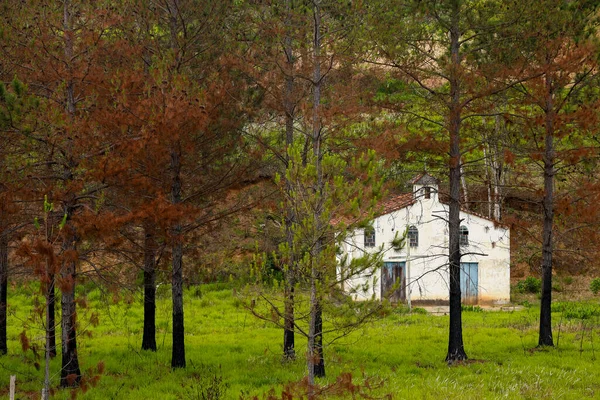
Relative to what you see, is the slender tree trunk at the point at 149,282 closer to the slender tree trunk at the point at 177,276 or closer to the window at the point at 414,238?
the slender tree trunk at the point at 177,276

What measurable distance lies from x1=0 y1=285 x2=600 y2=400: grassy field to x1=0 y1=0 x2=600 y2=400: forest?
0.35ft

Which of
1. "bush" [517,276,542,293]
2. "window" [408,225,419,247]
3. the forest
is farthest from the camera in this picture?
"bush" [517,276,542,293]

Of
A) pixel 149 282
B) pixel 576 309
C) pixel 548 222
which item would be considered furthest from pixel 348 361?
pixel 576 309

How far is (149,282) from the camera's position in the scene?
1828 cm

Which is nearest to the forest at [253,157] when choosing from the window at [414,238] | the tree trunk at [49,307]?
the tree trunk at [49,307]

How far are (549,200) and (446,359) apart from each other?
563 cm

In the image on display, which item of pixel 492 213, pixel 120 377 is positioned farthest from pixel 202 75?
pixel 492 213

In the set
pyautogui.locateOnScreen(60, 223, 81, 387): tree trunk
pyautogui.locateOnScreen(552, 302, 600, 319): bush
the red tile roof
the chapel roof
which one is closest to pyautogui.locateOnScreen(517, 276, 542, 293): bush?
pyautogui.locateOnScreen(552, 302, 600, 319): bush

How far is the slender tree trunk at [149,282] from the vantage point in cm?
1658

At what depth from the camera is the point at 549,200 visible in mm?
19781

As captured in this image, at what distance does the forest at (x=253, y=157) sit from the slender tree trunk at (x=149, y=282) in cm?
8

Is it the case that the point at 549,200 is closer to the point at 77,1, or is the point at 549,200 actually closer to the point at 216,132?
the point at 216,132

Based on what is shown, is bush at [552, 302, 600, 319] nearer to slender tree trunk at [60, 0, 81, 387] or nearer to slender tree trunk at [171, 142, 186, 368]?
slender tree trunk at [171, 142, 186, 368]

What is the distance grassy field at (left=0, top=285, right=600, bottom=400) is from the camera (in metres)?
14.1
